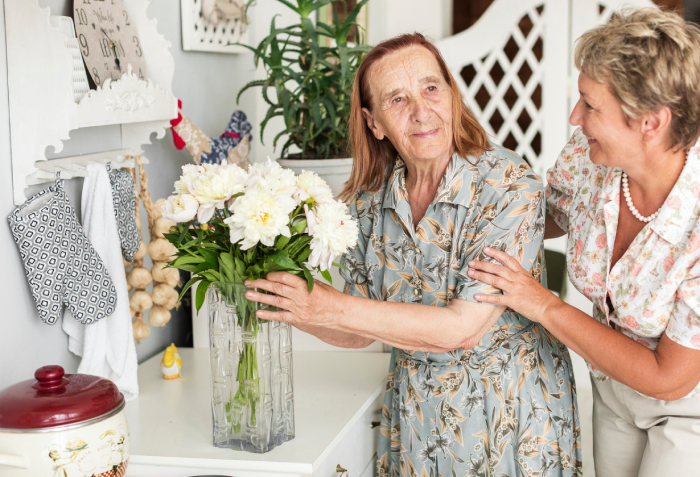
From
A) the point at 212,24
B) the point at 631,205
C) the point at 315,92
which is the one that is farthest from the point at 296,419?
the point at 212,24

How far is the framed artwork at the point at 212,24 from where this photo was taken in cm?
206

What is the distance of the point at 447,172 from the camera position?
1396 millimetres

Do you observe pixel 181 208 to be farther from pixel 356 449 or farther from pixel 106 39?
pixel 356 449

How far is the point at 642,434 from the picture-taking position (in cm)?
139

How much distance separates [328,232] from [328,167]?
3.35ft

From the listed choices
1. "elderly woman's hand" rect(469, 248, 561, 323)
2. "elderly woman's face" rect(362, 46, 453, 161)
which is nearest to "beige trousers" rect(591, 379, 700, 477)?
"elderly woman's hand" rect(469, 248, 561, 323)

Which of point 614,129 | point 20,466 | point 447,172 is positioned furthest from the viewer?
point 447,172

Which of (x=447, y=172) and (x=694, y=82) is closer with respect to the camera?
(x=694, y=82)

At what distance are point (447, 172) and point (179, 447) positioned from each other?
29.9 inches

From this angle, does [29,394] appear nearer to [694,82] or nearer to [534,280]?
[534,280]

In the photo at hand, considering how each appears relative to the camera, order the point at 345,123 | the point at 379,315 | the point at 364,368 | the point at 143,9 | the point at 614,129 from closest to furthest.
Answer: the point at 614,129 → the point at 379,315 → the point at 143,9 → the point at 364,368 → the point at 345,123

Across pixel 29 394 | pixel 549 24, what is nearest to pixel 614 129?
pixel 29 394

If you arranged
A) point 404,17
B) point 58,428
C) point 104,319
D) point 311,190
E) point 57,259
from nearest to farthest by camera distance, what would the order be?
point 58,428 → point 311,190 → point 57,259 → point 104,319 → point 404,17

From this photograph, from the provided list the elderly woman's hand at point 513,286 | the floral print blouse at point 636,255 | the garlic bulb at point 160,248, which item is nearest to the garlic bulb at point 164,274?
the garlic bulb at point 160,248
